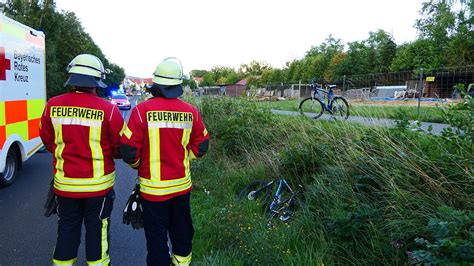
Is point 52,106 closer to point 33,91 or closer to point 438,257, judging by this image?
point 438,257

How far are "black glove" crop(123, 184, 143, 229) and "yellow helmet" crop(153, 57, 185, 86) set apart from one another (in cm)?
94

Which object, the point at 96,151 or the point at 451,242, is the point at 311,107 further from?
the point at 451,242

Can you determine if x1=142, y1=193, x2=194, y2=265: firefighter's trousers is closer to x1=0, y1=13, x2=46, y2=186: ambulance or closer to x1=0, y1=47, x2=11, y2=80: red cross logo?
x1=0, y1=13, x2=46, y2=186: ambulance

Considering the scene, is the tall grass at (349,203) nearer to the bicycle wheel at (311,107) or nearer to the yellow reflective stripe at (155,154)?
the yellow reflective stripe at (155,154)

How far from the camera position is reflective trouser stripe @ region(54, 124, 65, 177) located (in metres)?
3.08

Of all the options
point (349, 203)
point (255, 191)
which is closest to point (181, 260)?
point (349, 203)

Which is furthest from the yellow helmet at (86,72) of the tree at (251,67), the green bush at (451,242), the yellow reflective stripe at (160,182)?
the tree at (251,67)

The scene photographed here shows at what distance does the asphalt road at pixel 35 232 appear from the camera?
3973 millimetres

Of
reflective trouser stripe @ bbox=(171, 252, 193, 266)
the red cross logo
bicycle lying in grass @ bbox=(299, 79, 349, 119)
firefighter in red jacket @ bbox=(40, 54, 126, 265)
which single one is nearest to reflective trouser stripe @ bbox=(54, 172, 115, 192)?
firefighter in red jacket @ bbox=(40, 54, 126, 265)

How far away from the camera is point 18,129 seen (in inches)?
260

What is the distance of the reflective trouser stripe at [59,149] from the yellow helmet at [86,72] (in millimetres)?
374

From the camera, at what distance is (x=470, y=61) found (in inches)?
1673

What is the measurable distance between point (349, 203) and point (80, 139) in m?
2.61

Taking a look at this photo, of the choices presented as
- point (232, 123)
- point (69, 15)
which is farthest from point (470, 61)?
point (69, 15)
